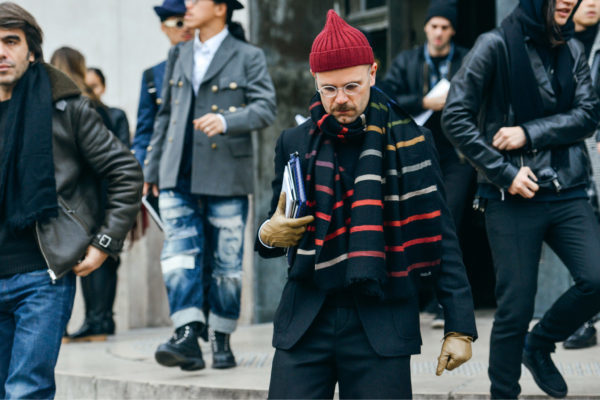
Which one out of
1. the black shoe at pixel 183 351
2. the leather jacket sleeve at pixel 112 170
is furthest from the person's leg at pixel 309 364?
the black shoe at pixel 183 351

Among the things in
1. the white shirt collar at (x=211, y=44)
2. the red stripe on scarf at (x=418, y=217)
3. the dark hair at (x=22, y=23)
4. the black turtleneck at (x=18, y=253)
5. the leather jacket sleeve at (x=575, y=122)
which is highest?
the white shirt collar at (x=211, y=44)

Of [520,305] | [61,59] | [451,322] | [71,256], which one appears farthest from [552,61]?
[61,59]

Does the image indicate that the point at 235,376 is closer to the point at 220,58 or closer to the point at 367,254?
Result: the point at 220,58

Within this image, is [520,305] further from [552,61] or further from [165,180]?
[165,180]

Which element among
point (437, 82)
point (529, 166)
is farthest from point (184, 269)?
point (437, 82)

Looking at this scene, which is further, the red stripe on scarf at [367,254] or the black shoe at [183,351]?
the black shoe at [183,351]

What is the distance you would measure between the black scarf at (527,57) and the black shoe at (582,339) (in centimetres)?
194

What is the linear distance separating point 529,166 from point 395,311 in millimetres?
1807

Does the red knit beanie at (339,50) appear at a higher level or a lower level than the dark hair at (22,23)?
lower

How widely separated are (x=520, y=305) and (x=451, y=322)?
4.96ft

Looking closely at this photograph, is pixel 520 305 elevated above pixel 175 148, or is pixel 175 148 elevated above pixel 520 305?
pixel 175 148

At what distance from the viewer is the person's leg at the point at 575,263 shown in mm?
4508

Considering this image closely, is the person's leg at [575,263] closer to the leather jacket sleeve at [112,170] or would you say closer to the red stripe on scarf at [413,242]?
the red stripe on scarf at [413,242]

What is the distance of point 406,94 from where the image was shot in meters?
7.11
